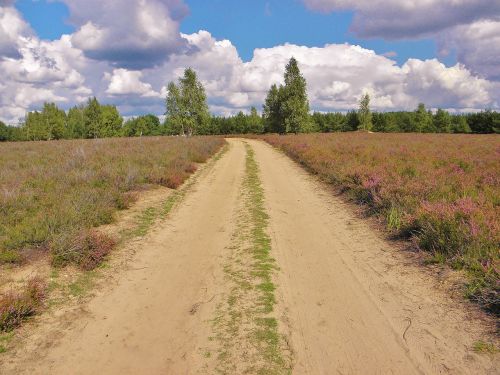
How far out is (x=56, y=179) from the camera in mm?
12656

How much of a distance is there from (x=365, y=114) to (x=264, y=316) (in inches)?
3393

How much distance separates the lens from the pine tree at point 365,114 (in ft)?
274

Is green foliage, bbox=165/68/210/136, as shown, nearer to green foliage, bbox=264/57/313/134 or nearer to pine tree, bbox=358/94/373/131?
green foliage, bbox=264/57/313/134

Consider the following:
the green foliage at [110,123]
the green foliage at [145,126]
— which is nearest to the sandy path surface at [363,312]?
the green foliage at [110,123]

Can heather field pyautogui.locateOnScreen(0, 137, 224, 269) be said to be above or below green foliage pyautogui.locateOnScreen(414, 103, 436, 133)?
below

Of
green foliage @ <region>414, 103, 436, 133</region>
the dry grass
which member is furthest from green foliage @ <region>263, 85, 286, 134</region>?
the dry grass

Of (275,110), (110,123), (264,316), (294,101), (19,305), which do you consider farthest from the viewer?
(110,123)

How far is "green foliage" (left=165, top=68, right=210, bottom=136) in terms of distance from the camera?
64562mm

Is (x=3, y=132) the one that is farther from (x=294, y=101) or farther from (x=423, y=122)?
(x=423, y=122)

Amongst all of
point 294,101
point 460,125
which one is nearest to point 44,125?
point 294,101

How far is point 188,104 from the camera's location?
6531 centimetres

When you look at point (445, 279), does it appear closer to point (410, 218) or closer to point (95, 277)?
point (410, 218)

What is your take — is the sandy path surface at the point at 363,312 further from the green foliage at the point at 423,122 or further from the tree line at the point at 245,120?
the green foliage at the point at 423,122

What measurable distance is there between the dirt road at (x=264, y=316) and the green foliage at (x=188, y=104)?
59.0 metres
